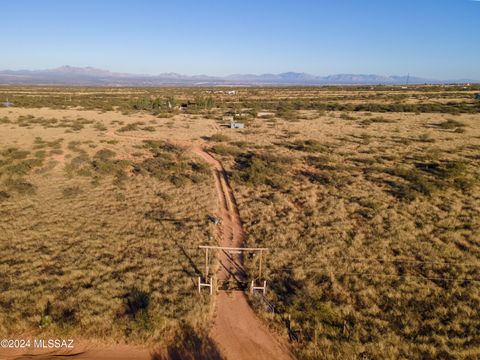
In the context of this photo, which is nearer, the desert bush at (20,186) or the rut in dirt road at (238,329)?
the rut in dirt road at (238,329)

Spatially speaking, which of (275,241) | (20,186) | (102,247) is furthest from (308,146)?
(20,186)

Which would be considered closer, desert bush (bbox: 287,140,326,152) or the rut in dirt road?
the rut in dirt road

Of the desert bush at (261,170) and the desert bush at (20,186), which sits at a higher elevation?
the desert bush at (261,170)

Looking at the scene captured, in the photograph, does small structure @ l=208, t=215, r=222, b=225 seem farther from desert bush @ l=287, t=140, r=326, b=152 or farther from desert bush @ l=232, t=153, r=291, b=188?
desert bush @ l=287, t=140, r=326, b=152

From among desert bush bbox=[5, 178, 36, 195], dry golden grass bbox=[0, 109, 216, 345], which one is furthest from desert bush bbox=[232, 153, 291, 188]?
desert bush bbox=[5, 178, 36, 195]

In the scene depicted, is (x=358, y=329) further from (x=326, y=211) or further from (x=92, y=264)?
(x=92, y=264)

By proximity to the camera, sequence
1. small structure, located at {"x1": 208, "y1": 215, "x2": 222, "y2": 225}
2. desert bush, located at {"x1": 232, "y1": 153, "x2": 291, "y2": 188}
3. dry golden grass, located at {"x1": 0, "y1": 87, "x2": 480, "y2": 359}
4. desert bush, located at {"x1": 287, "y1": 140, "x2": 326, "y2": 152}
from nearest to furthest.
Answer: dry golden grass, located at {"x1": 0, "y1": 87, "x2": 480, "y2": 359} < small structure, located at {"x1": 208, "y1": 215, "x2": 222, "y2": 225} < desert bush, located at {"x1": 232, "y1": 153, "x2": 291, "y2": 188} < desert bush, located at {"x1": 287, "y1": 140, "x2": 326, "y2": 152}

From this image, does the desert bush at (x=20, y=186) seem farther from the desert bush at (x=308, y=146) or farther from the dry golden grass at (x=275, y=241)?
the desert bush at (x=308, y=146)

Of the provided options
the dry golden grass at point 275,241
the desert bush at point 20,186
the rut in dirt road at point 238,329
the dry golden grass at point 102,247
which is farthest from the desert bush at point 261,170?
the desert bush at point 20,186

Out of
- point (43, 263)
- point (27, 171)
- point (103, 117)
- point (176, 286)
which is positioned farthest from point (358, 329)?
point (103, 117)

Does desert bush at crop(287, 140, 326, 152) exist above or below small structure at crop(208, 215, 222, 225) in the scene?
above

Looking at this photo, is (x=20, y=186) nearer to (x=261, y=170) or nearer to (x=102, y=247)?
Answer: (x=102, y=247)

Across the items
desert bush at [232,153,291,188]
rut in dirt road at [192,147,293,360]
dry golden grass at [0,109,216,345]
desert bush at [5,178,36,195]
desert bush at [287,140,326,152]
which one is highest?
desert bush at [287,140,326,152]
